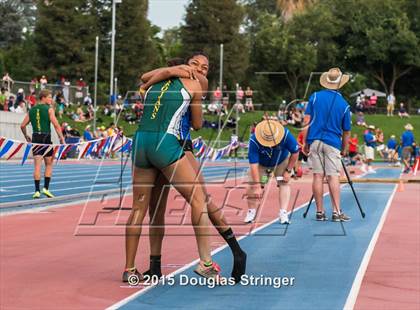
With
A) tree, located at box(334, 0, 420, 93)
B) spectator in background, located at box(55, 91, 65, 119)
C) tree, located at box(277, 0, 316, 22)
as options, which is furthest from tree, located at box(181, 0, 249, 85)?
spectator in background, located at box(55, 91, 65, 119)

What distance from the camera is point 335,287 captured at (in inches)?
297

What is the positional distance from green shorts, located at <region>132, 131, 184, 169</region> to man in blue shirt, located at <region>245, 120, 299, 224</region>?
5.13 meters

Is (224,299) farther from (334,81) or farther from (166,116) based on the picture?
(334,81)

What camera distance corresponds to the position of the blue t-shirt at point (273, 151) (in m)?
12.8

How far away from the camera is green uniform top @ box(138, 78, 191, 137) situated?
7.54 m

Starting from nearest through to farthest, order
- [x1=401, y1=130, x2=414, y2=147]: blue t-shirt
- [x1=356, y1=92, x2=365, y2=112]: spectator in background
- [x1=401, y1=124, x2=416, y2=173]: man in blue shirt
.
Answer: [x1=401, y1=124, x2=416, y2=173]: man in blue shirt
[x1=401, y1=130, x2=414, y2=147]: blue t-shirt
[x1=356, y1=92, x2=365, y2=112]: spectator in background

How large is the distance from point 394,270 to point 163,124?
9.06ft

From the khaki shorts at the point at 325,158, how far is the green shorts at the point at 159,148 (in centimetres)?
583

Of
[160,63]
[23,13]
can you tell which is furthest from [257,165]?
[23,13]

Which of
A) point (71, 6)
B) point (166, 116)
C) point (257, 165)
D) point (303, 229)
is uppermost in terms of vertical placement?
point (71, 6)

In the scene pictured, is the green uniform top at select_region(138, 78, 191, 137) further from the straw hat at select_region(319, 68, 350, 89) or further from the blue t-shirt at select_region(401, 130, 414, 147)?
the blue t-shirt at select_region(401, 130, 414, 147)

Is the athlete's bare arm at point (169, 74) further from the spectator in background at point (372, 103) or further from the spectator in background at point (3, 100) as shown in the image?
the spectator in background at point (372, 103)

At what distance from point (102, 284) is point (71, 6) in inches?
2936

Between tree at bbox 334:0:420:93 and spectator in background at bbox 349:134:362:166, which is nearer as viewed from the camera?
spectator in background at bbox 349:134:362:166
